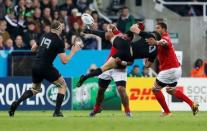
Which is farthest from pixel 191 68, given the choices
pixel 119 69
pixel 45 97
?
pixel 119 69

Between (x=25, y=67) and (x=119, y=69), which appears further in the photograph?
(x=25, y=67)

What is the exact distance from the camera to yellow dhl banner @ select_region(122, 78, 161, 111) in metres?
30.2

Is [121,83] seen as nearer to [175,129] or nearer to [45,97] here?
[175,129]

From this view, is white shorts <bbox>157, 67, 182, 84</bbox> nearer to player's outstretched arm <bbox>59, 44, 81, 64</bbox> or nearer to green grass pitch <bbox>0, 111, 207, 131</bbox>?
player's outstretched arm <bbox>59, 44, 81, 64</bbox>

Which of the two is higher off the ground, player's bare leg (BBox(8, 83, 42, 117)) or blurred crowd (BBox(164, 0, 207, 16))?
blurred crowd (BBox(164, 0, 207, 16))

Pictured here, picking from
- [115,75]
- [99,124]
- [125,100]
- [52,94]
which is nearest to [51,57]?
[115,75]

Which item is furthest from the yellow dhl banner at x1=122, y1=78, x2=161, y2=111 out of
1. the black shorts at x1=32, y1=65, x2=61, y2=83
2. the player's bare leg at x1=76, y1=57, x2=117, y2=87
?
the black shorts at x1=32, y1=65, x2=61, y2=83

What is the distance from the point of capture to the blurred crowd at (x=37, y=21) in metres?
31.8

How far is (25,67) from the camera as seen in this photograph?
31641mm

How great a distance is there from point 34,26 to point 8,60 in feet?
5.88

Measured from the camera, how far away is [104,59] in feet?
106

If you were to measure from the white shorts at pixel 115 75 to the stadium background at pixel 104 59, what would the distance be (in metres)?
6.56

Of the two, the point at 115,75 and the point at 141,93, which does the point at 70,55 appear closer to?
the point at 115,75

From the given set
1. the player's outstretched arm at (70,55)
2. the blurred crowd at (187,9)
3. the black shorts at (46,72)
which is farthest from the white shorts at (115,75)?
the blurred crowd at (187,9)
